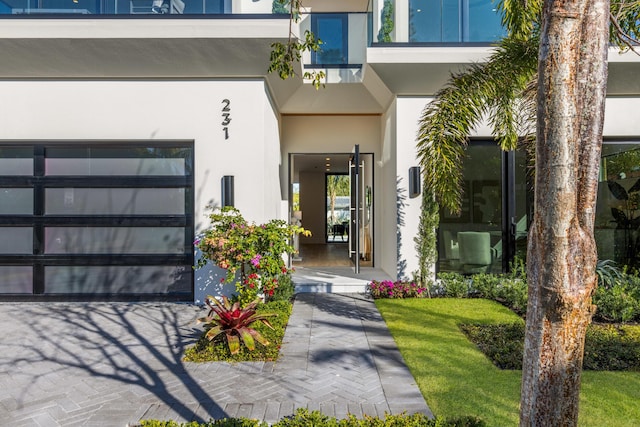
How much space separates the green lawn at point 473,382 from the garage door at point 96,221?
3716 millimetres

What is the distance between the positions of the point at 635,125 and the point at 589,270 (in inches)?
264

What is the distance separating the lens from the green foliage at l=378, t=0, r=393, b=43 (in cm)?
599

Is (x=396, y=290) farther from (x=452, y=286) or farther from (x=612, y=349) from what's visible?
(x=612, y=349)

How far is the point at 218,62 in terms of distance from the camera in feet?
Answer: 18.6

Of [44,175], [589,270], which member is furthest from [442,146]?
[44,175]

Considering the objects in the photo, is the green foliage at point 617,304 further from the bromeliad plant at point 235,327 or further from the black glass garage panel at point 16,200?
the black glass garage panel at point 16,200

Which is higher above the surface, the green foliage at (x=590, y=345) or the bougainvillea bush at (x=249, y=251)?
the bougainvillea bush at (x=249, y=251)

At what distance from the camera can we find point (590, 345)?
4035 millimetres

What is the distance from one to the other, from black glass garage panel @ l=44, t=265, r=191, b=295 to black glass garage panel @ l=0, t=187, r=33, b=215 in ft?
3.38

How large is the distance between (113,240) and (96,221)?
1.32 ft

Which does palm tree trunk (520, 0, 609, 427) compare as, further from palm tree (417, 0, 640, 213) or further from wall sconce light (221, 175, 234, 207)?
wall sconce light (221, 175, 234, 207)

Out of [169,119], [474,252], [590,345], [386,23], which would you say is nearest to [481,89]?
[386,23]

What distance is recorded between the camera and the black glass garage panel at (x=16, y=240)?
6.13 m

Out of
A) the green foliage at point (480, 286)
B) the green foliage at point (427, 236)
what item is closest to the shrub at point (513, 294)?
the green foliage at point (480, 286)
